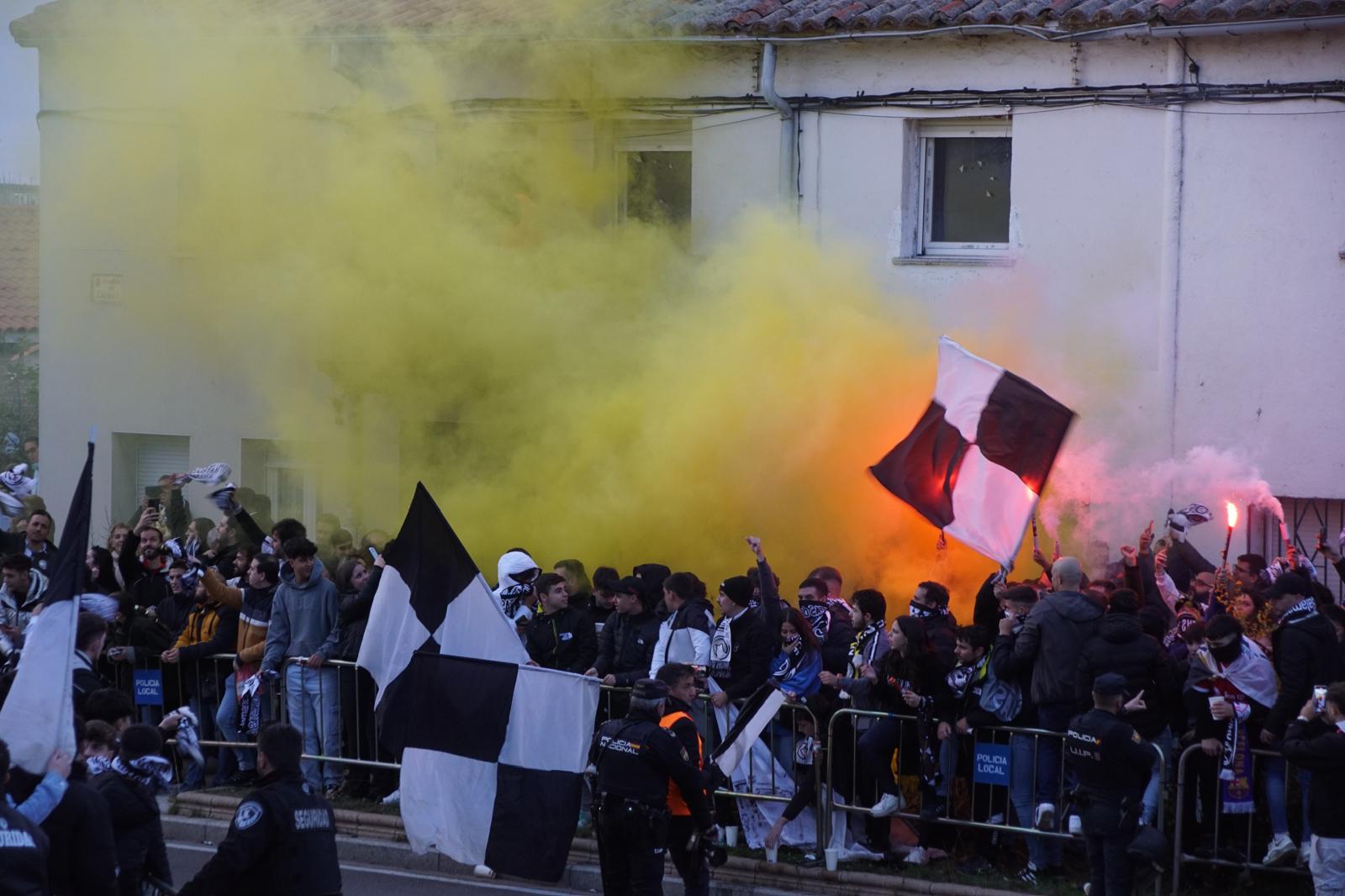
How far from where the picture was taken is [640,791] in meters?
7.61

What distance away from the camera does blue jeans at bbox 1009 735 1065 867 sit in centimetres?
879

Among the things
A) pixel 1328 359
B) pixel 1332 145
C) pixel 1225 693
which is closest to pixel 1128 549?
pixel 1225 693

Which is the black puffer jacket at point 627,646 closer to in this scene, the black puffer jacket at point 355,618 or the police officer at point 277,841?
the black puffer jacket at point 355,618

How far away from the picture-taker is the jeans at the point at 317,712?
414 inches

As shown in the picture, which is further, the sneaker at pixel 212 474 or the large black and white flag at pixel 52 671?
the sneaker at pixel 212 474

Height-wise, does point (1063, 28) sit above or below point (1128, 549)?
above

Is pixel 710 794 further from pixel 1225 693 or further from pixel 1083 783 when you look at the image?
pixel 1225 693

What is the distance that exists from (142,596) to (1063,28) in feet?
26.1

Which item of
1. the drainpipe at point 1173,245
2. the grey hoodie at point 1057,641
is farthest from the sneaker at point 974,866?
the drainpipe at point 1173,245

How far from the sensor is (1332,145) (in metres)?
12.4

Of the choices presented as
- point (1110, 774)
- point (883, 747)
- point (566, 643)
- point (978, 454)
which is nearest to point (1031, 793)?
point (883, 747)

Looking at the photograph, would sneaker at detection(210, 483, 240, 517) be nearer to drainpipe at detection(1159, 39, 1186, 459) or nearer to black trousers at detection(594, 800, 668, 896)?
black trousers at detection(594, 800, 668, 896)

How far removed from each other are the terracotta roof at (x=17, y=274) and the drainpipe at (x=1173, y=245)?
15103 millimetres

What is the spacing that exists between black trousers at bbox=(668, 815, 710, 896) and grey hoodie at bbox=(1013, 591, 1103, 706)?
2.03 m
